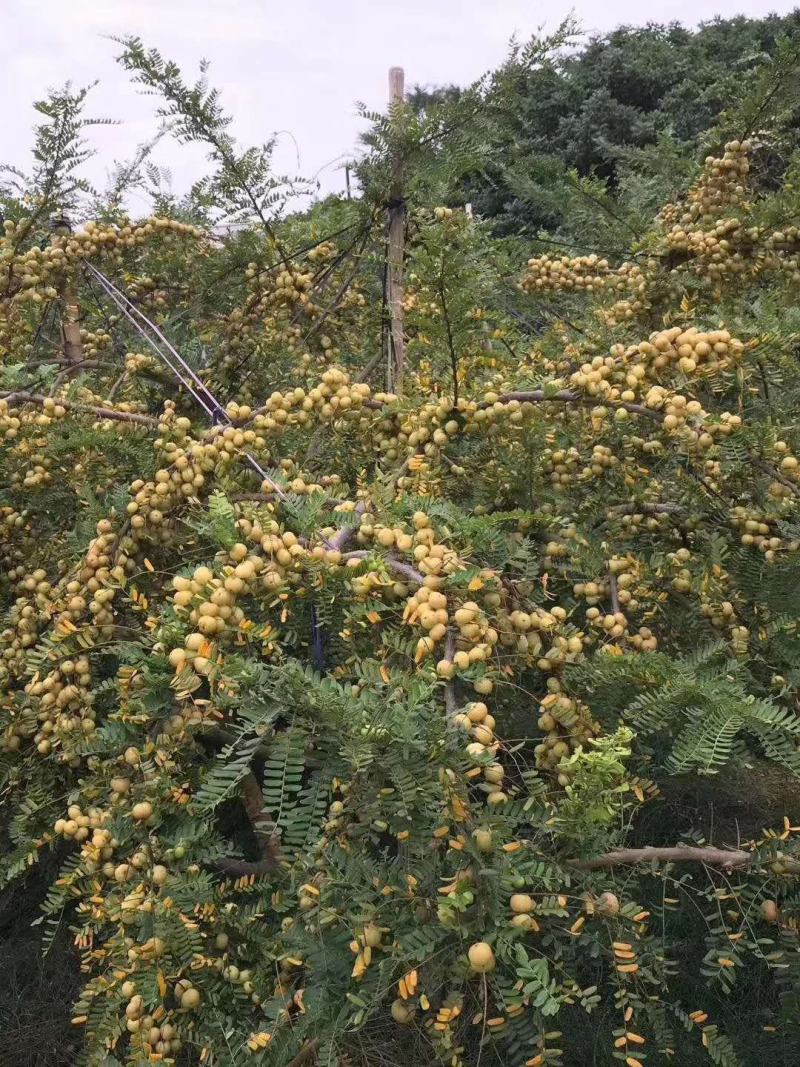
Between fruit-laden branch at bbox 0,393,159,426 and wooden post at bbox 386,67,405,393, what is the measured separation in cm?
62

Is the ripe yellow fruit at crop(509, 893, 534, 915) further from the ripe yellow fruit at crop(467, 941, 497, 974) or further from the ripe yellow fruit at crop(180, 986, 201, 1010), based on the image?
the ripe yellow fruit at crop(180, 986, 201, 1010)

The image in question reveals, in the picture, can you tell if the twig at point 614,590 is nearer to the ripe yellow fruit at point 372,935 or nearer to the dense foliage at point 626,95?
the ripe yellow fruit at point 372,935

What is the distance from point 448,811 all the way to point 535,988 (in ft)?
0.63

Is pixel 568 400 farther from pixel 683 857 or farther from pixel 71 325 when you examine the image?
pixel 71 325

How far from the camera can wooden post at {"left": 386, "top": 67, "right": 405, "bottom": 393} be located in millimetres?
2154

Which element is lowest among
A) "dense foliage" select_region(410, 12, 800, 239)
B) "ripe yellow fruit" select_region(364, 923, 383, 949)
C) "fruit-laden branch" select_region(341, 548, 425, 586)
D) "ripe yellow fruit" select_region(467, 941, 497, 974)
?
"ripe yellow fruit" select_region(364, 923, 383, 949)

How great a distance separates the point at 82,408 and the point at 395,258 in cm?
89

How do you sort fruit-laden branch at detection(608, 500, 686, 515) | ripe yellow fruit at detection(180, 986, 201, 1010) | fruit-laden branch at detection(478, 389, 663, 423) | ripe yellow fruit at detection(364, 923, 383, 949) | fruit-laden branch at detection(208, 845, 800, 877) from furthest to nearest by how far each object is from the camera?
fruit-laden branch at detection(608, 500, 686, 515) < fruit-laden branch at detection(478, 389, 663, 423) < ripe yellow fruit at detection(180, 986, 201, 1010) < fruit-laden branch at detection(208, 845, 800, 877) < ripe yellow fruit at detection(364, 923, 383, 949)

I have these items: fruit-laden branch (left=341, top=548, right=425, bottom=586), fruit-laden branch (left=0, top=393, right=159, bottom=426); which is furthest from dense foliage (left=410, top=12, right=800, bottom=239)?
fruit-laden branch (left=341, top=548, right=425, bottom=586)

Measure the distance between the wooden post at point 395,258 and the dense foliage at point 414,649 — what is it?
49mm

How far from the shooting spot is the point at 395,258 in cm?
221

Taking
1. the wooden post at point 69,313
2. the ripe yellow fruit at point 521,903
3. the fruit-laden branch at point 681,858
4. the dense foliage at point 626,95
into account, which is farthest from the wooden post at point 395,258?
the dense foliage at point 626,95

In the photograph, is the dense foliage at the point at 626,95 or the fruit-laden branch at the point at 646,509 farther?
the dense foliage at the point at 626,95

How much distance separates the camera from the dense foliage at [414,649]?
103cm
